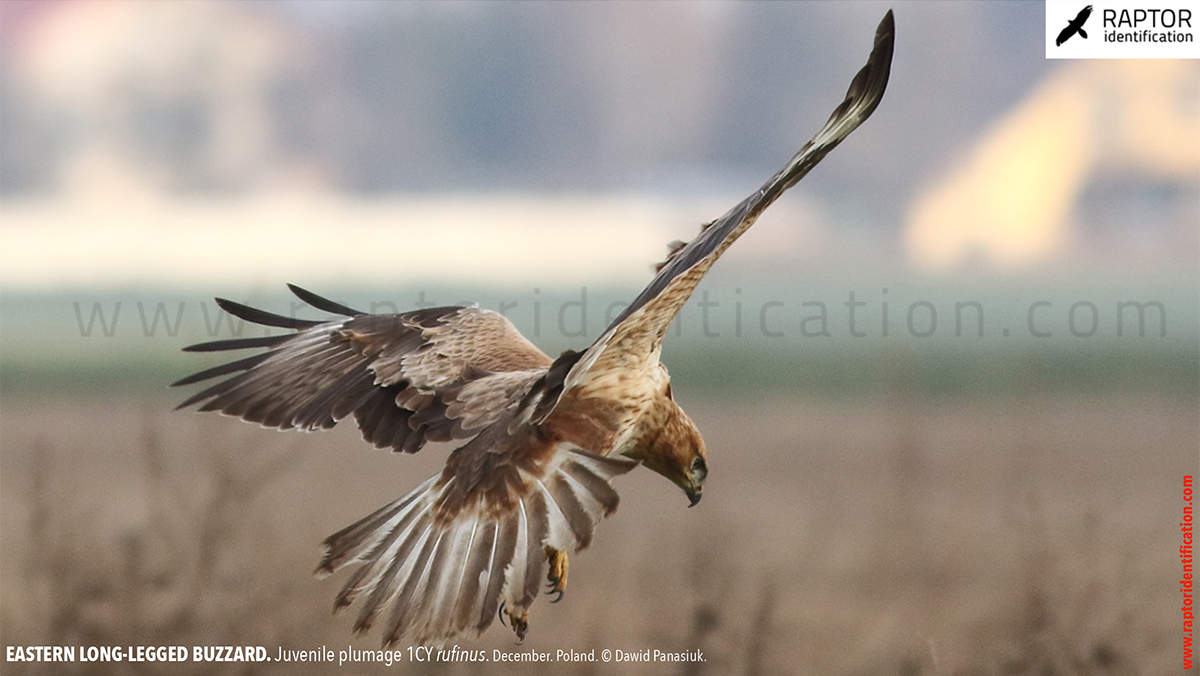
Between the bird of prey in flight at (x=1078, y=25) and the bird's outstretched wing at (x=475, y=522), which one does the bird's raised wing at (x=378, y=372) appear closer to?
the bird's outstretched wing at (x=475, y=522)

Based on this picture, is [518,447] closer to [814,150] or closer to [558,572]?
[558,572]

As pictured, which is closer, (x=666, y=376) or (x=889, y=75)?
(x=889, y=75)

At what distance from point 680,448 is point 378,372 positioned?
3.78 ft

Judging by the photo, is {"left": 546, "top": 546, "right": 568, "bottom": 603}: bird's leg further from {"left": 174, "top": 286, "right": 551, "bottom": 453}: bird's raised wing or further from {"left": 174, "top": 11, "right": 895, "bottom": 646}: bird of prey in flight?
{"left": 174, "top": 286, "right": 551, "bottom": 453}: bird's raised wing

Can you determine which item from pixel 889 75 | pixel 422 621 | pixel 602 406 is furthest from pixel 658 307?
pixel 422 621

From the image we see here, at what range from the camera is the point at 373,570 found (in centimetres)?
268

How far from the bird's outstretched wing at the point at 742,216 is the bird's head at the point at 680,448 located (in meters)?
0.50

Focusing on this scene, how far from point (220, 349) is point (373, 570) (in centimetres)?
159

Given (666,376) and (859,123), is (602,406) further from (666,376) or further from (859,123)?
(859,123)

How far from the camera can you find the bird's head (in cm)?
319

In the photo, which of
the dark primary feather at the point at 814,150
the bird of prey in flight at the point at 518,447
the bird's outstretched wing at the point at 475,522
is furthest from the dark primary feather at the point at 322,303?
the dark primary feather at the point at 814,150

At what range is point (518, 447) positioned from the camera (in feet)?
9.13

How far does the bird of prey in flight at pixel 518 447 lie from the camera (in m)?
2.59

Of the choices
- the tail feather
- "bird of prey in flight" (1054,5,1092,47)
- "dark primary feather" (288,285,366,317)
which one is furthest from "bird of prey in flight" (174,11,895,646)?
"bird of prey in flight" (1054,5,1092,47)
